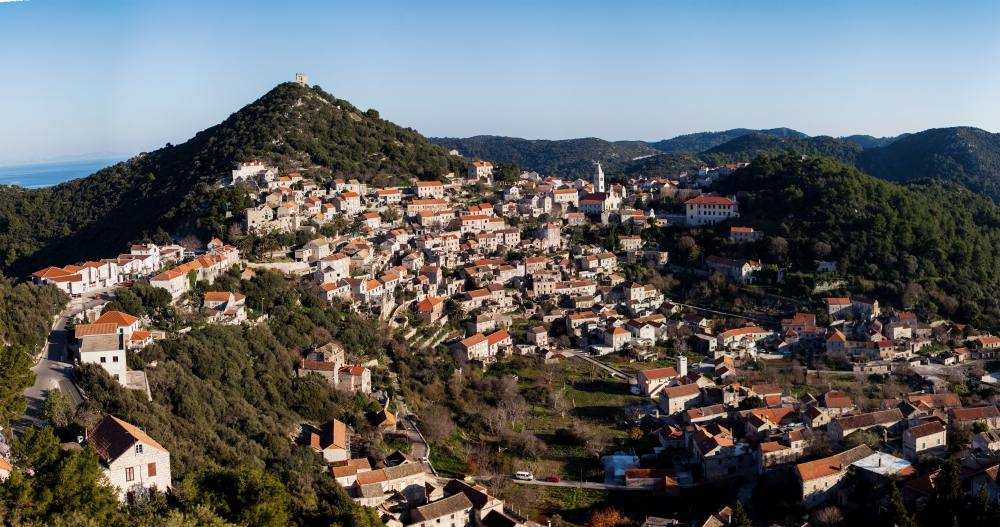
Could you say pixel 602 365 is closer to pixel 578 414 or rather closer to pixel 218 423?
pixel 578 414

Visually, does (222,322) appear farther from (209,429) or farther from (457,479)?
(457,479)

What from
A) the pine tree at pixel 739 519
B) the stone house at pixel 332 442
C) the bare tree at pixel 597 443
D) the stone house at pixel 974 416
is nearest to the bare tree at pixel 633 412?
the bare tree at pixel 597 443

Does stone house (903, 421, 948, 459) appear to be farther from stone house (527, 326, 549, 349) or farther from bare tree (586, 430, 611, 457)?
stone house (527, 326, 549, 349)

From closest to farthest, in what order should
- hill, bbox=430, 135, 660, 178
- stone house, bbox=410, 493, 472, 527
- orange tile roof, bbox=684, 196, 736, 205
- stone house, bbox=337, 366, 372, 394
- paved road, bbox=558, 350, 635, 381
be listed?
stone house, bbox=410, 493, 472, 527 → stone house, bbox=337, 366, 372, 394 → paved road, bbox=558, 350, 635, 381 → orange tile roof, bbox=684, 196, 736, 205 → hill, bbox=430, 135, 660, 178

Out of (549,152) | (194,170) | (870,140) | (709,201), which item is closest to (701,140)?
(870,140)

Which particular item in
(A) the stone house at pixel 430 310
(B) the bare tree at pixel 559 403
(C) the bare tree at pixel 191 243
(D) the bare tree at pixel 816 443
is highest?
(C) the bare tree at pixel 191 243

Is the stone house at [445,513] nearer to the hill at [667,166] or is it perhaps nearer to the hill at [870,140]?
the hill at [667,166]

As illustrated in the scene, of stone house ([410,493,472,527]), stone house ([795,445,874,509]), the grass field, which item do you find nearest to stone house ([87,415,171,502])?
stone house ([410,493,472,527])
